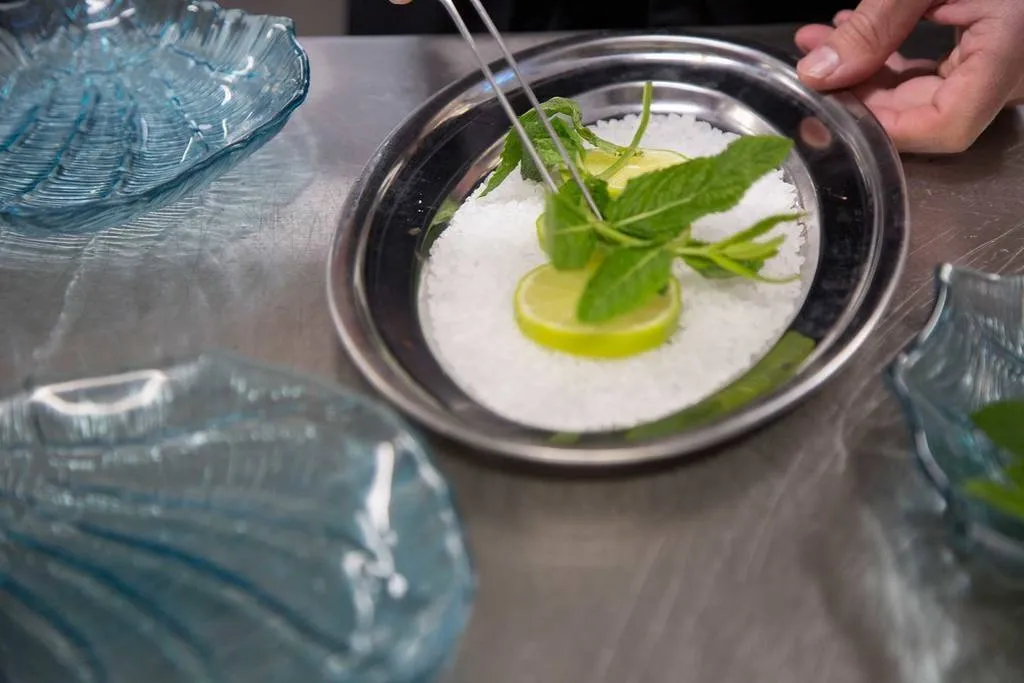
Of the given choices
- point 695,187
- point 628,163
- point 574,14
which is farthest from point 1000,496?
point 574,14

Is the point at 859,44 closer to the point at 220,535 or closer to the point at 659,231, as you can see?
the point at 659,231

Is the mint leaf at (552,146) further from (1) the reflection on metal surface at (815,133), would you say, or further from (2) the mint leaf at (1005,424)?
(2) the mint leaf at (1005,424)

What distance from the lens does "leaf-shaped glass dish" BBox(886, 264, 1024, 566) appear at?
50cm

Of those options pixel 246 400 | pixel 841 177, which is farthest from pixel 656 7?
pixel 246 400

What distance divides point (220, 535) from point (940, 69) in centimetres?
76

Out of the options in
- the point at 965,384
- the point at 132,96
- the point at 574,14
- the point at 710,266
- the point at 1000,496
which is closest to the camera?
the point at 1000,496

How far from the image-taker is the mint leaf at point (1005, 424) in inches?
20.4

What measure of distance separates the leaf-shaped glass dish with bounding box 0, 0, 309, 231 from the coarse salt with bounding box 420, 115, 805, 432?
0.23 metres

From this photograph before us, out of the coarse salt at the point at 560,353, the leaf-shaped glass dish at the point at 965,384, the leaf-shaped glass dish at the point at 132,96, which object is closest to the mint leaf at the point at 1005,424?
the leaf-shaped glass dish at the point at 965,384

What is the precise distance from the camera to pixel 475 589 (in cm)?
47

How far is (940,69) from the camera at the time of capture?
2.78 ft

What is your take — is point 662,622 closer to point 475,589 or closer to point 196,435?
point 475,589

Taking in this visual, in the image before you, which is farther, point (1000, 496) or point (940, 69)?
point (940, 69)

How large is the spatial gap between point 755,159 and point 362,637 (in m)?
0.42
